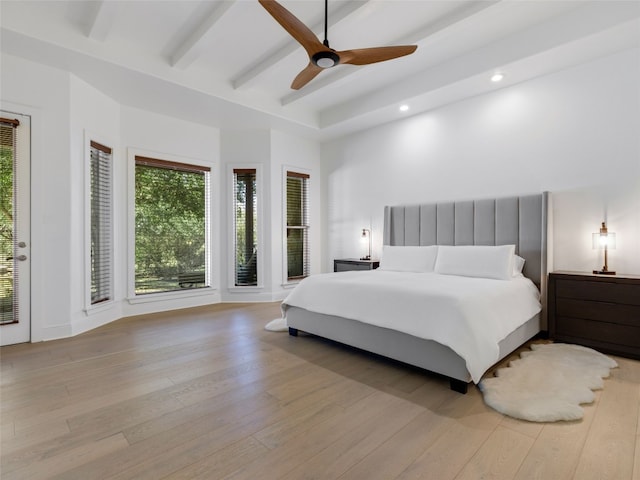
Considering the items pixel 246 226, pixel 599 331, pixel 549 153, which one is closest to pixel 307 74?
pixel 549 153

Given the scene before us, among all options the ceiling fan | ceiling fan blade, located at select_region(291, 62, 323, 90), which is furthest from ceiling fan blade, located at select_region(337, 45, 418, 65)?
ceiling fan blade, located at select_region(291, 62, 323, 90)

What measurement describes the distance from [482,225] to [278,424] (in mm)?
3323

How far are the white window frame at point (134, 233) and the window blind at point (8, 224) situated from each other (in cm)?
129

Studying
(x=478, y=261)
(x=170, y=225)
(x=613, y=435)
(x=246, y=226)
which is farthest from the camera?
(x=246, y=226)

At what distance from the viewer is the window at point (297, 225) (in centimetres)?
600

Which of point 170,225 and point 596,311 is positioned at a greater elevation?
point 170,225

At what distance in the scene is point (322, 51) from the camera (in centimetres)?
246

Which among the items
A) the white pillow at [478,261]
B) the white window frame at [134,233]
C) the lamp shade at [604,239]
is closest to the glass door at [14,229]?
the white window frame at [134,233]

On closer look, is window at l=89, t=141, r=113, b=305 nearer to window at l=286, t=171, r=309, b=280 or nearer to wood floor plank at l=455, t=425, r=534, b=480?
window at l=286, t=171, r=309, b=280

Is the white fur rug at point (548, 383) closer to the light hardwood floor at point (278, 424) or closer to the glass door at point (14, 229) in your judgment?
the light hardwood floor at point (278, 424)

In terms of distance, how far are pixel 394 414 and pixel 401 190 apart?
364 cm

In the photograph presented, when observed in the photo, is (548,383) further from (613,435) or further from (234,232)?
(234,232)

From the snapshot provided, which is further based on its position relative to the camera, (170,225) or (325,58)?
(170,225)

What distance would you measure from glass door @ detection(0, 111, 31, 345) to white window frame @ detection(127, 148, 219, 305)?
1216 millimetres
